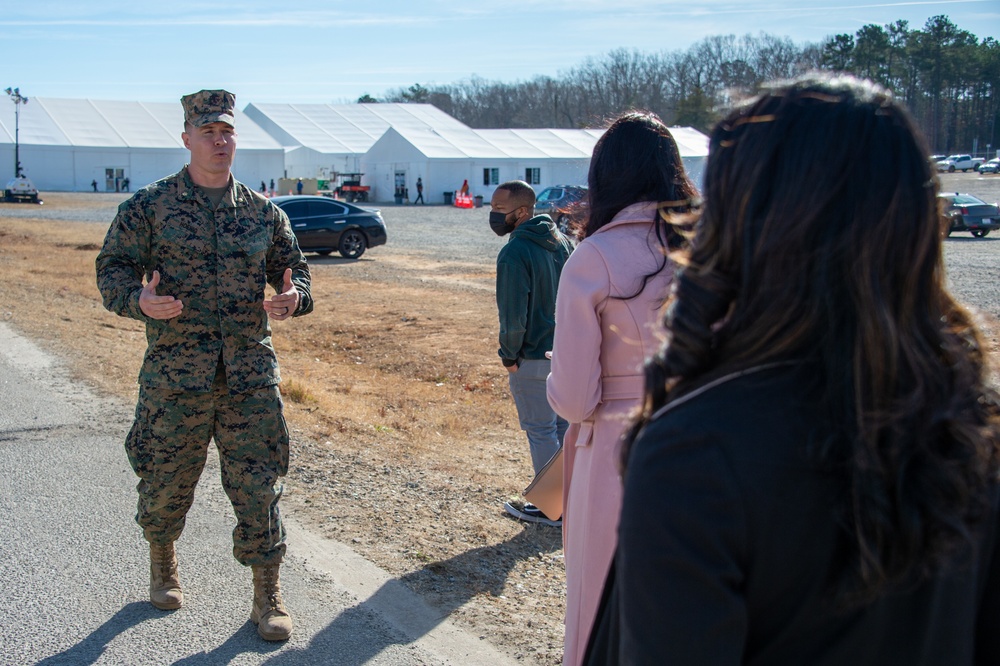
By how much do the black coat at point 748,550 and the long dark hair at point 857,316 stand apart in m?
0.04

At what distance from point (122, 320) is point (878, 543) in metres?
12.2

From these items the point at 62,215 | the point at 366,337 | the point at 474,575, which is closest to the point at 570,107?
the point at 62,215

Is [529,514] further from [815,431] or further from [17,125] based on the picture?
[17,125]

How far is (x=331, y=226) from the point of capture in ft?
72.7

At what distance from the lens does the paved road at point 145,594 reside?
3.61 meters

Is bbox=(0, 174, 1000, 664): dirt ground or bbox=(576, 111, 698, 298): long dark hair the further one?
bbox=(0, 174, 1000, 664): dirt ground

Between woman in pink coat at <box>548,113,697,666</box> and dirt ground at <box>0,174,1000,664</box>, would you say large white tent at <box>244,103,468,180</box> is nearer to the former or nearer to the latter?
dirt ground at <box>0,174,1000,664</box>

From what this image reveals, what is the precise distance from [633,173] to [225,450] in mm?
2050

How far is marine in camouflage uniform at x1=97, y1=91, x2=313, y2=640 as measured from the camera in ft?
12.0

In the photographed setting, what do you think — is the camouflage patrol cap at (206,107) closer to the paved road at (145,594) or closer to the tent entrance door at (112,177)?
the paved road at (145,594)

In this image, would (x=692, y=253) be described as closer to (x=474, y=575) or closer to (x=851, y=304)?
(x=851, y=304)

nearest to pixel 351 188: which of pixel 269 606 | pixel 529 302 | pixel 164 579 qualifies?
pixel 529 302

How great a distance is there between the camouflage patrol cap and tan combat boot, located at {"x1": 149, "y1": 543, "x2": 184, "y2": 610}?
1.81 meters

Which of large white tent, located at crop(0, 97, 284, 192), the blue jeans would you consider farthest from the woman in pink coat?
large white tent, located at crop(0, 97, 284, 192)
